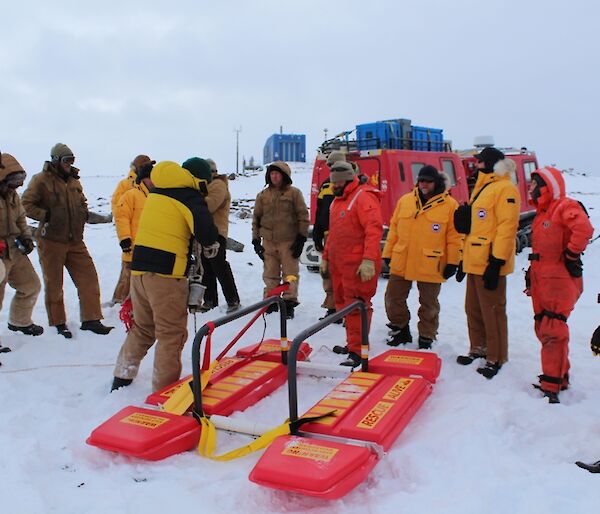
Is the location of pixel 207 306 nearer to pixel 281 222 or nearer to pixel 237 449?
pixel 281 222

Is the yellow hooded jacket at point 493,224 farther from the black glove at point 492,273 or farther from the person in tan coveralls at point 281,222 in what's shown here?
the person in tan coveralls at point 281,222

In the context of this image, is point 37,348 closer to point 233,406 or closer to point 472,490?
point 233,406

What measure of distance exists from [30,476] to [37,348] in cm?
262

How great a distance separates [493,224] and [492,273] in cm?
43

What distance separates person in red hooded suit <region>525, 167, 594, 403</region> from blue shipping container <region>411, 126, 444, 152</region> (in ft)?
20.5

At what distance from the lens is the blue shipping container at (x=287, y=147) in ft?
122

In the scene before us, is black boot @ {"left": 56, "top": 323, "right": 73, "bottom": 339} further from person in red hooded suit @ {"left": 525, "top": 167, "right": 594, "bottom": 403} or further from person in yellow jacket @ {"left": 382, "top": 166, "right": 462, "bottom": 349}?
person in red hooded suit @ {"left": 525, "top": 167, "right": 594, "bottom": 403}

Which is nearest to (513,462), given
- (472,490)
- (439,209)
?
(472,490)

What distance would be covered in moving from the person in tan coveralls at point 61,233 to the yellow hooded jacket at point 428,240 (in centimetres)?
340

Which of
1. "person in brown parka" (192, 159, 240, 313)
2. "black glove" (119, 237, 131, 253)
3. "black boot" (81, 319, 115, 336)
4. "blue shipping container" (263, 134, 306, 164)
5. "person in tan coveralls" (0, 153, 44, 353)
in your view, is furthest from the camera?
"blue shipping container" (263, 134, 306, 164)

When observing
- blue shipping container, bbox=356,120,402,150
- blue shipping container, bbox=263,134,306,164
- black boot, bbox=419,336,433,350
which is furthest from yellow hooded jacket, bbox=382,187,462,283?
blue shipping container, bbox=263,134,306,164

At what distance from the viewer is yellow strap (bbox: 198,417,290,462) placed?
348 centimetres

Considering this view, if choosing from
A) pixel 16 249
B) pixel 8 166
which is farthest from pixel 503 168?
pixel 16 249

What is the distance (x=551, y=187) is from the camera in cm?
417
